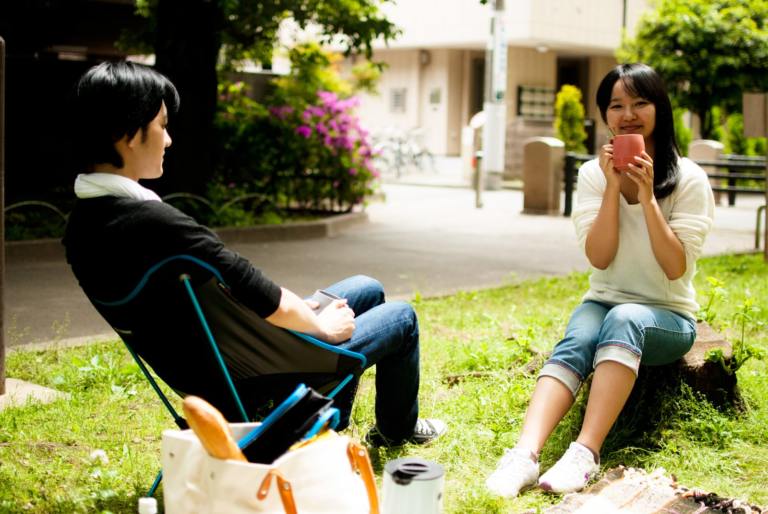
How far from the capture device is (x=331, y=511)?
8.85 feet

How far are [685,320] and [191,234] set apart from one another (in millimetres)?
2112

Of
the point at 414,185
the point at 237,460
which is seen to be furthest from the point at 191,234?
the point at 414,185

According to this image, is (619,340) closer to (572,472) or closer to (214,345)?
(572,472)

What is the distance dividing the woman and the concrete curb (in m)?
6.37

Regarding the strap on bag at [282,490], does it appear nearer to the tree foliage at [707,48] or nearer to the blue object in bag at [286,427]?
the blue object in bag at [286,427]

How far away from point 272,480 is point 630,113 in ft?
7.48

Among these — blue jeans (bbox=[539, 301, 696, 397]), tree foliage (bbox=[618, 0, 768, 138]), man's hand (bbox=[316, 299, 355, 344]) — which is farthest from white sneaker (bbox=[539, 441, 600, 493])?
tree foliage (bbox=[618, 0, 768, 138])

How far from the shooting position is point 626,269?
403 centimetres

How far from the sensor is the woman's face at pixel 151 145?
117 inches

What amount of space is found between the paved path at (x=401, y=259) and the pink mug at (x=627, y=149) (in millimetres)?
3571

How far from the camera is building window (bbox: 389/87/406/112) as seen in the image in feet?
98.9

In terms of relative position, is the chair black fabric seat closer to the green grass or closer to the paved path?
the green grass

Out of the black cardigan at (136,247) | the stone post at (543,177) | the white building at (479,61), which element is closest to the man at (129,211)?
the black cardigan at (136,247)

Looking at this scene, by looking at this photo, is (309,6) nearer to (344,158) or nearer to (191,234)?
(344,158)
